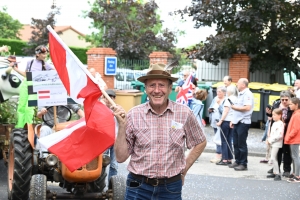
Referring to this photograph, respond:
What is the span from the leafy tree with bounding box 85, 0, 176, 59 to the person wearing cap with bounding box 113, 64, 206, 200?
24.2 metres

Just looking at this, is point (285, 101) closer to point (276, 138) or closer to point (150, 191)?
point (276, 138)

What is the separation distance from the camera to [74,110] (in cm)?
901

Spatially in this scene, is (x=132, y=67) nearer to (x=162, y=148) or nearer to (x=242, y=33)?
(x=242, y=33)

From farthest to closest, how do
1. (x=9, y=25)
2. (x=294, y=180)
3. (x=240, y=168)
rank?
(x=9, y=25) → (x=240, y=168) → (x=294, y=180)

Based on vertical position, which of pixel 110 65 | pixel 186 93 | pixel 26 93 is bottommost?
pixel 186 93

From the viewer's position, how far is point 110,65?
24.7 meters

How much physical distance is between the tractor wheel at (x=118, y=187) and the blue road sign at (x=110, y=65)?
54.4 feet

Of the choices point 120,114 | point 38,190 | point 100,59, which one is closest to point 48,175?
point 38,190

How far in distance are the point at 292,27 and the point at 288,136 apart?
10.7 m

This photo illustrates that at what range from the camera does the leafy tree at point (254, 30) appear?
2139cm

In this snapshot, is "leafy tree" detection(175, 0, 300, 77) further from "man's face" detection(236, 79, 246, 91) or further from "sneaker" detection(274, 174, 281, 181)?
"sneaker" detection(274, 174, 281, 181)

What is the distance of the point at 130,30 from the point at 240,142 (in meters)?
19.8

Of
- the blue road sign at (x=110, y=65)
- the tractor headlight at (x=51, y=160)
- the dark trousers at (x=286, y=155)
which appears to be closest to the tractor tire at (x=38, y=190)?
the tractor headlight at (x=51, y=160)

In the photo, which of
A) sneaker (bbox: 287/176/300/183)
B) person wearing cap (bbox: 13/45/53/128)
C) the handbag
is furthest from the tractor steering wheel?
the handbag
